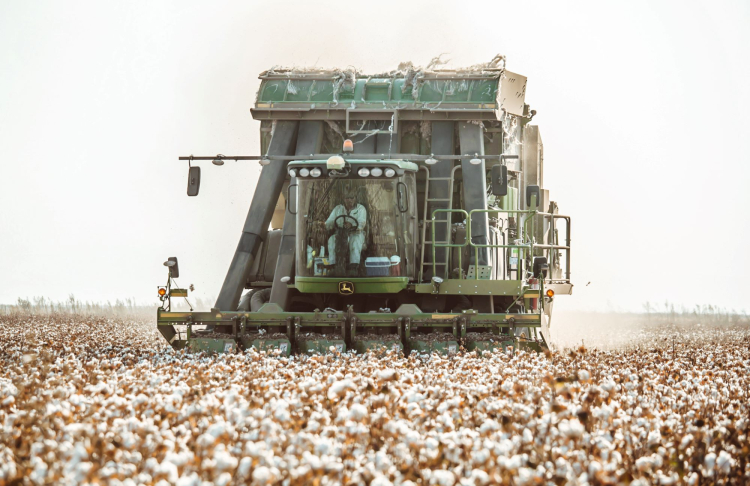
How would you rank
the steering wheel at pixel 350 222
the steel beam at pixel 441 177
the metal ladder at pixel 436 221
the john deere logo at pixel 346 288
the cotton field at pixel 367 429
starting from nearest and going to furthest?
the cotton field at pixel 367 429, the john deere logo at pixel 346 288, the steering wheel at pixel 350 222, the metal ladder at pixel 436 221, the steel beam at pixel 441 177

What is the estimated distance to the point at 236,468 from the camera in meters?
5.92

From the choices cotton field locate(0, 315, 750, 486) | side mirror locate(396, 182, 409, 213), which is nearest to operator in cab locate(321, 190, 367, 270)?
side mirror locate(396, 182, 409, 213)

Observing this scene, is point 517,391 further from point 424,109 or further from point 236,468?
point 424,109

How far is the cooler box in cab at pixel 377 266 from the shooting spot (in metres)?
15.0

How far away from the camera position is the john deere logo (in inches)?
585

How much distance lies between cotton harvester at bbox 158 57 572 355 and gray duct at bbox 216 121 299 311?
2 centimetres

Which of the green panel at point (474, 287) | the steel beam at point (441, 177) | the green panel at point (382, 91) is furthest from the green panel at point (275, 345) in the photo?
the green panel at point (382, 91)

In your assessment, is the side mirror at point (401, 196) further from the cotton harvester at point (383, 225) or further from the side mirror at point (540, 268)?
the side mirror at point (540, 268)

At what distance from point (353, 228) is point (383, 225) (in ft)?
1.51

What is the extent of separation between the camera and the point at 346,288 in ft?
48.9

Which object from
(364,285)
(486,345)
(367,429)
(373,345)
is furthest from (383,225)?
(367,429)

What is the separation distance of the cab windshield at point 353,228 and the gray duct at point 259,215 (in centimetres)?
153

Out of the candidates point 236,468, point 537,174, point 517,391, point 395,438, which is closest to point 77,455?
point 236,468

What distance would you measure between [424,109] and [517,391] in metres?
8.97
